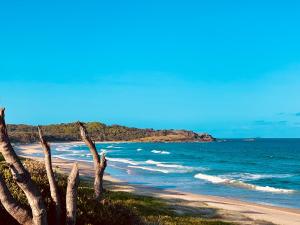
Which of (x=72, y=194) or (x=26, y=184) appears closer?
(x=26, y=184)

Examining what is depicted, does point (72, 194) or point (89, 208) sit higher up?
point (72, 194)

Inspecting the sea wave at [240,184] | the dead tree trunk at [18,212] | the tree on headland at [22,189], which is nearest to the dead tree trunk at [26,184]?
the tree on headland at [22,189]

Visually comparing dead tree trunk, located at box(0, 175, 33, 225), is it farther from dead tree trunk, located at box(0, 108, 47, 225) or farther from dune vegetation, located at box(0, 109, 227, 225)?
dead tree trunk, located at box(0, 108, 47, 225)

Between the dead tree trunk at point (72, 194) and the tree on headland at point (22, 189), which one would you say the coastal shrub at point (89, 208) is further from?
the tree on headland at point (22, 189)

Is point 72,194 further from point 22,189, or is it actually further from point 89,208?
point 89,208

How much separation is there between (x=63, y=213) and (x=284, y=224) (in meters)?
19.8

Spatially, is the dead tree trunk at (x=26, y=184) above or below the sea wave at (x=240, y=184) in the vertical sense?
above

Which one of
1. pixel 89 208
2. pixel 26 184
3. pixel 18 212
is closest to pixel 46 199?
pixel 89 208

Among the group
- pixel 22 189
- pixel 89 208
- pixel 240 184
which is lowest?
pixel 240 184

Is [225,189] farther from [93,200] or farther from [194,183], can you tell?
[93,200]

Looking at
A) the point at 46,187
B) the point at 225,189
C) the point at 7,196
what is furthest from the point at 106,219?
the point at 225,189

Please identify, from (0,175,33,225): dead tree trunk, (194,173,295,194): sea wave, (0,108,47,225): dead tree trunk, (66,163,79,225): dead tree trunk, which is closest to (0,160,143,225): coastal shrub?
(66,163,79,225): dead tree trunk

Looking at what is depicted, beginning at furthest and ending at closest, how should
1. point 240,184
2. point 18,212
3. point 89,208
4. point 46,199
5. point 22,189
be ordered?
point 240,184 < point 89,208 < point 46,199 < point 18,212 < point 22,189

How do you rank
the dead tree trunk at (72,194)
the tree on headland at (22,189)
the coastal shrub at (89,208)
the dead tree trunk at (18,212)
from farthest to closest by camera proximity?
the coastal shrub at (89,208) < the dead tree trunk at (72,194) < the dead tree trunk at (18,212) < the tree on headland at (22,189)
